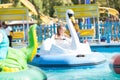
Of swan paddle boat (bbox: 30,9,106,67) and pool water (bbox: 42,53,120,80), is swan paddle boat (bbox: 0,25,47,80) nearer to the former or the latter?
pool water (bbox: 42,53,120,80)

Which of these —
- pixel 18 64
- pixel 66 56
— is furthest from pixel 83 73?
pixel 18 64

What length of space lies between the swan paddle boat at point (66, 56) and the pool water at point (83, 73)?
0.13 m

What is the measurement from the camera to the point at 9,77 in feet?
16.9

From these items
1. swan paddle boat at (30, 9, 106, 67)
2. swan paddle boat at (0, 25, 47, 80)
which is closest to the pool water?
swan paddle boat at (30, 9, 106, 67)

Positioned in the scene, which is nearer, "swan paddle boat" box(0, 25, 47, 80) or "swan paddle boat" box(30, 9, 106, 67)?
"swan paddle boat" box(0, 25, 47, 80)

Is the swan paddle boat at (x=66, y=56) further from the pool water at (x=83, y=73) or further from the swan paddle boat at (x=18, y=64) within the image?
the swan paddle boat at (x=18, y=64)

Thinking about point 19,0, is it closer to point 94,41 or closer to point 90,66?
point 94,41

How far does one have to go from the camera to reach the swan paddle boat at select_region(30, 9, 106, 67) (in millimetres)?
9156

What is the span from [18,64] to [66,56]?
12.4 ft

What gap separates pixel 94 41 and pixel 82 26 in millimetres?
921

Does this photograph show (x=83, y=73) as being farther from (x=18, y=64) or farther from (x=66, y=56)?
(x=18, y=64)

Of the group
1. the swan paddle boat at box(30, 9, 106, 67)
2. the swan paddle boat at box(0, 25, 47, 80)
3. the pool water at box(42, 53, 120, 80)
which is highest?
the swan paddle boat at box(0, 25, 47, 80)

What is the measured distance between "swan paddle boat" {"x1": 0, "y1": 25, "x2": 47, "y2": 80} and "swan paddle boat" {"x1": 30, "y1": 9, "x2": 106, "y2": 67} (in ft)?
11.4

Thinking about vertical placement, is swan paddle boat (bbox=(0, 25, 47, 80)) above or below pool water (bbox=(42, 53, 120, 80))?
above
